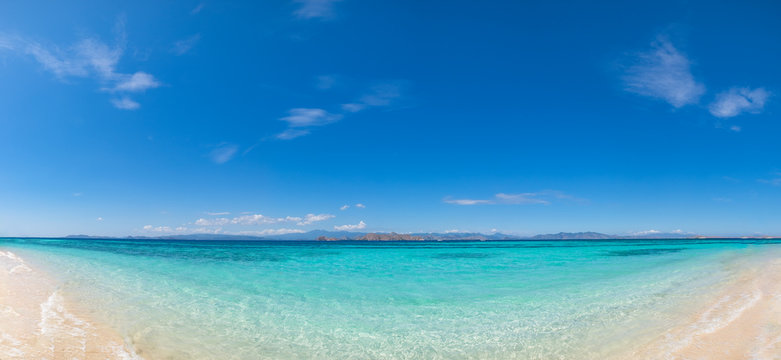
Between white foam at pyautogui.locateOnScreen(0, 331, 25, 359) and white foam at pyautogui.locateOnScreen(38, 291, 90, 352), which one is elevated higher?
white foam at pyautogui.locateOnScreen(0, 331, 25, 359)

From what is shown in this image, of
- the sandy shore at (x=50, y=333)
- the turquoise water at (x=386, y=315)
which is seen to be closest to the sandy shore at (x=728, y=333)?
the turquoise water at (x=386, y=315)

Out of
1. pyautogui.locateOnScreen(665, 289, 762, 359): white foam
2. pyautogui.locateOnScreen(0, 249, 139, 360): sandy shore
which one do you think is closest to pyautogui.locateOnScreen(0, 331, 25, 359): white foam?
pyautogui.locateOnScreen(0, 249, 139, 360): sandy shore

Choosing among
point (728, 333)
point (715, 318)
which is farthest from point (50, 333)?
point (715, 318)

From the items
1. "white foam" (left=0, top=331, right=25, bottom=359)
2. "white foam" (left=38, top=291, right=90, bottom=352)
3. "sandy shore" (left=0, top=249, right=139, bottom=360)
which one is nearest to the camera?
"white foam" (left=0, top=331, right=25, bottom=359)

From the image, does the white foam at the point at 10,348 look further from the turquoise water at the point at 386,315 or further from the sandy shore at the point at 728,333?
the sandy shore at the point at 728,333

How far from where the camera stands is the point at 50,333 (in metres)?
6.16

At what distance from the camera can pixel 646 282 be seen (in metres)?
12.4

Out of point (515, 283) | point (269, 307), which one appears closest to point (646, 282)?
point (515, 283)

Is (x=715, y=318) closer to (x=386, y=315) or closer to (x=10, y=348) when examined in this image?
(x=386, y=315)

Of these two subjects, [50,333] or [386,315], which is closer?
[50,333]

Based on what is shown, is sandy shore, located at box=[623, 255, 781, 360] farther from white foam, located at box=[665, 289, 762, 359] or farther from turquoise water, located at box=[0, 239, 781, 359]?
turquoise water, located at box=[0, 239, 781, 359]

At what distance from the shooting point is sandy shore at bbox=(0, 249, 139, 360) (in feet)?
17.4

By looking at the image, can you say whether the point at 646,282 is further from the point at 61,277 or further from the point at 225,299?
the point at 61,277

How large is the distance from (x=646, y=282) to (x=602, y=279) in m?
1.40
